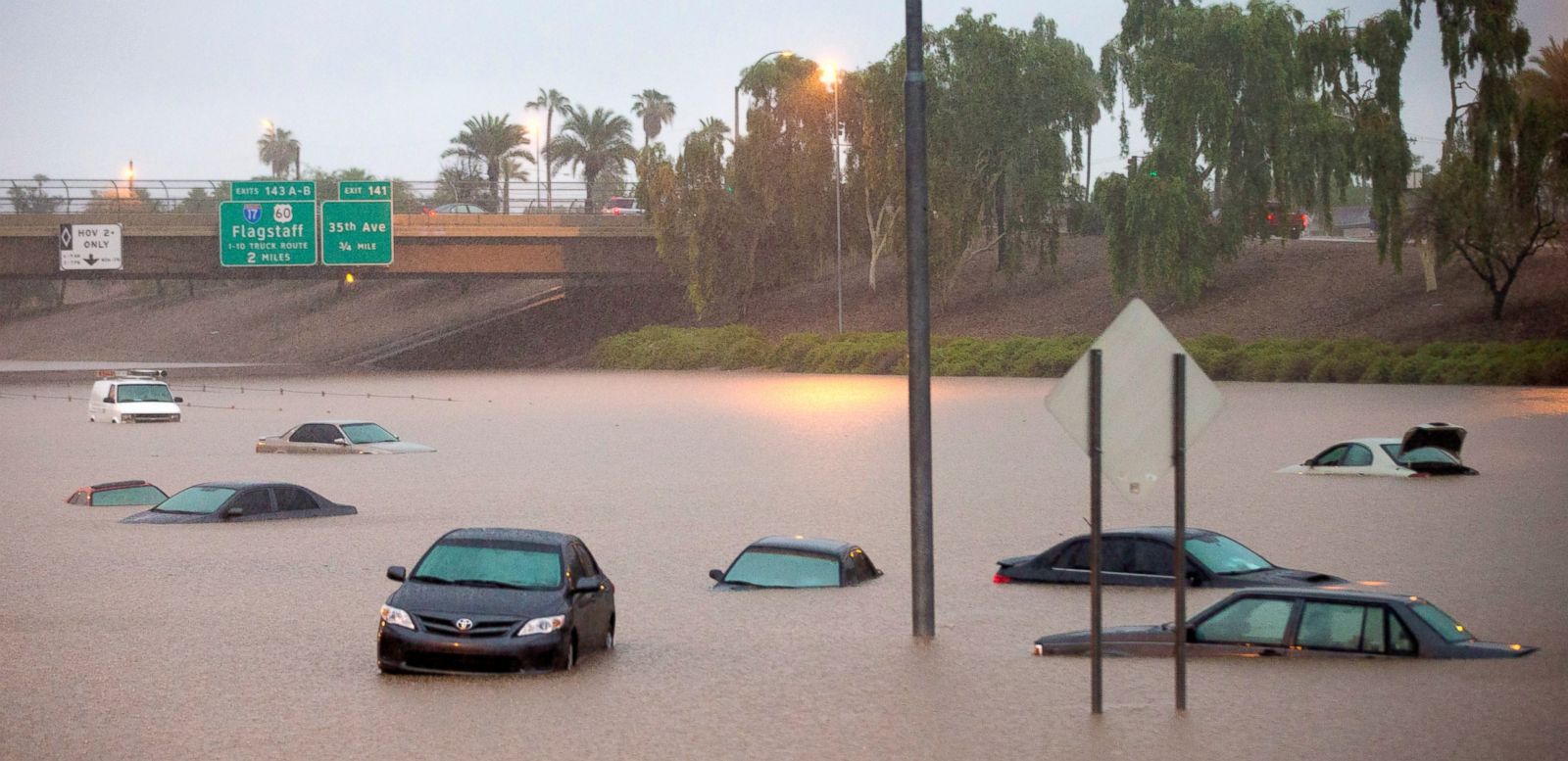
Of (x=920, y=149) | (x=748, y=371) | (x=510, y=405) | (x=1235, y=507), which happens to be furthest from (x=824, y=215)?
(x=920, y=149)

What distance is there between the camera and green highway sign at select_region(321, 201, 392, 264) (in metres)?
77.4

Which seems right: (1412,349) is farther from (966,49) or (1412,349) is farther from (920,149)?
(920,149)

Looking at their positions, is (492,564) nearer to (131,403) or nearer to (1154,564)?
(1154,564)

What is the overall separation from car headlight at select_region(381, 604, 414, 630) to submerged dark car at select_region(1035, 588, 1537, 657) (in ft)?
20.5

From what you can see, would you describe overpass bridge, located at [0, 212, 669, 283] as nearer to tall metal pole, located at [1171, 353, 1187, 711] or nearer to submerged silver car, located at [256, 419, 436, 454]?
submerged silver car, located at [256, 419, 436, 454]

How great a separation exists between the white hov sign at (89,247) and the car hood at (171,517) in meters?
53.8

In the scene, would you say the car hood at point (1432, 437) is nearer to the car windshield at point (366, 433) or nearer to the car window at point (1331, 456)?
the car window at point (1331, 456)

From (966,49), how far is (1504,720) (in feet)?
253

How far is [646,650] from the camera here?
16547 mm

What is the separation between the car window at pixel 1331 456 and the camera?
34094 millimetres

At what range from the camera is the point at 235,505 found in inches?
1094

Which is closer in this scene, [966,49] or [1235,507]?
[1235,507]

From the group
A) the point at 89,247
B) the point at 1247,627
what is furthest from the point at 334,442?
the point at 89,247

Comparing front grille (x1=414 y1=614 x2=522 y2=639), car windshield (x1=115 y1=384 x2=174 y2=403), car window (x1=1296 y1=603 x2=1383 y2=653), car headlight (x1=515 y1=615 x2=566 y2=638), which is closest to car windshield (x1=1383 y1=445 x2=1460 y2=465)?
car window (x1=1296 y1=603 x2=1383 y2=653)
